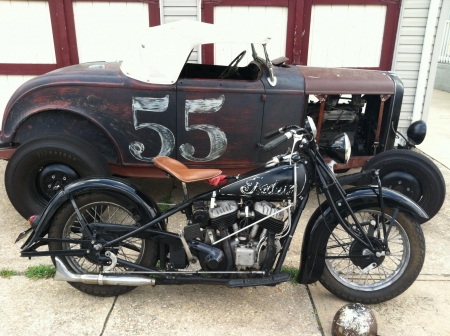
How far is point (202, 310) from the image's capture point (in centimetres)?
279

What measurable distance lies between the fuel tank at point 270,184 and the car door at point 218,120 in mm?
1318

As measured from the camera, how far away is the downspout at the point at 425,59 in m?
5.84

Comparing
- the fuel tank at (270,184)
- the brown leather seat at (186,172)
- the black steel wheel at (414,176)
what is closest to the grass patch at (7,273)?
the brown leather seat at (186,172)

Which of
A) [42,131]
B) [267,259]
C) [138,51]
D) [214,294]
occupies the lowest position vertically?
[214,294]

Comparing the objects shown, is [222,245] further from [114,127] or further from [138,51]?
[138,51]

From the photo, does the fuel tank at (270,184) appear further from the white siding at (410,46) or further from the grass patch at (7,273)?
the white siding at (410,46)

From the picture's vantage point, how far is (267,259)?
267 cm

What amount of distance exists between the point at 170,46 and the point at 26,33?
3.35 meters

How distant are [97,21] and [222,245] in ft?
14.8

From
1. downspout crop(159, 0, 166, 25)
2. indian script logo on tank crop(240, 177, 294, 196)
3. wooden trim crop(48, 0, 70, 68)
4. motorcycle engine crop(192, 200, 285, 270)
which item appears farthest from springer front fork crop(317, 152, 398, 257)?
wooden trim crop(48, 0, 70, 68)

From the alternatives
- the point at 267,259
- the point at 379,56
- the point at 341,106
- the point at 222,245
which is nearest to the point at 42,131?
the point at 222,245

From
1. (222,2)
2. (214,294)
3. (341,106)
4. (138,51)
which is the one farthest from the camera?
(222,2)

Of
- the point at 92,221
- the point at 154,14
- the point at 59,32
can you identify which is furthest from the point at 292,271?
the point at 59,32

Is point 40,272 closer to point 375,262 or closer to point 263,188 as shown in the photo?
point 263,188
